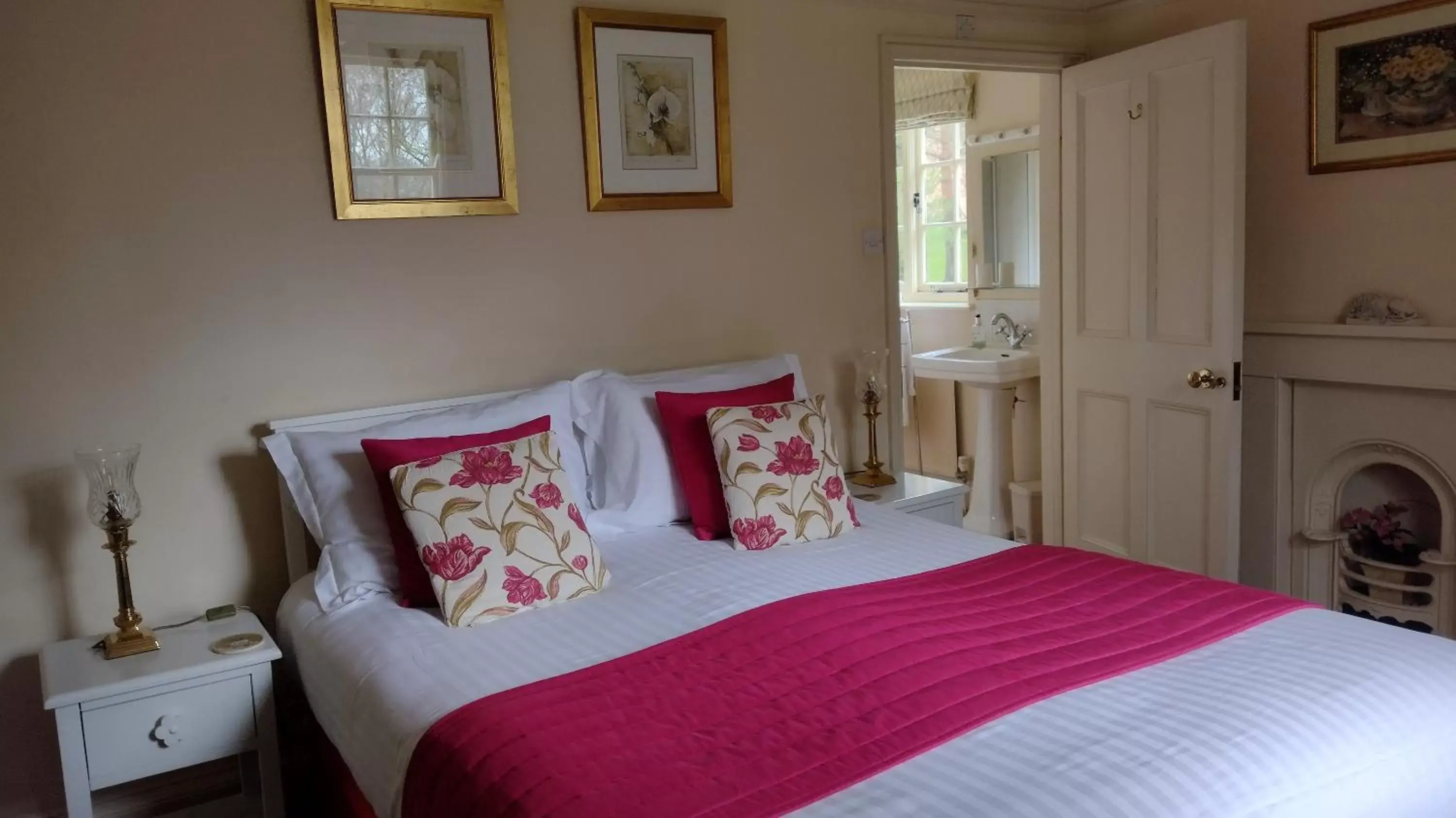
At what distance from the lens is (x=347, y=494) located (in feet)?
7.83

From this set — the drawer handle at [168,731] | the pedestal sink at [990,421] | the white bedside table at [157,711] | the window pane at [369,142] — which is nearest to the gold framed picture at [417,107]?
the window pane at [369,142]

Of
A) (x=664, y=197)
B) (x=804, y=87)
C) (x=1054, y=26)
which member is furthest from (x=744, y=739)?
(x=1054, y=26)

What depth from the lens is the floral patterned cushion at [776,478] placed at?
2.56 m

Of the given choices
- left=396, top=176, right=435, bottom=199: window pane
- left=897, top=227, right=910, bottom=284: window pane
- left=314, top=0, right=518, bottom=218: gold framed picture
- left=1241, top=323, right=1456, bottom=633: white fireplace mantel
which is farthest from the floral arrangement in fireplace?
left=396, top=176, right=435, bottom=199: window pane

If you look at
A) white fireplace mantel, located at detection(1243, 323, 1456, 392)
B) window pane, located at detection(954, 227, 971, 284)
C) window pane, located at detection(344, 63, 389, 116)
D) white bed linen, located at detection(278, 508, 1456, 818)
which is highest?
window pane, located at detection(344, 63, 389, 116)

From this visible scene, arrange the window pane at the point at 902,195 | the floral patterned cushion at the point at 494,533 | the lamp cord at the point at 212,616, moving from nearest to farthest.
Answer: the floral patterned cushion at the point at 494,533
the lamp cord at the point at 212,616
the window pane at the point at 902,195

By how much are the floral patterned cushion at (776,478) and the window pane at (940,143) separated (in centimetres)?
284

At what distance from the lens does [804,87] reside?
3.32m

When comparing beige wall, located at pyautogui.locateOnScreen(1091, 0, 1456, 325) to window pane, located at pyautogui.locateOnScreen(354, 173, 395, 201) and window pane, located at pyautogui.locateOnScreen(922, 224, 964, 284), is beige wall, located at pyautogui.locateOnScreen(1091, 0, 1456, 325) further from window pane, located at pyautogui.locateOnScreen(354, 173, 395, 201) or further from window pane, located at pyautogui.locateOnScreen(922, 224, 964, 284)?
window pane, located at pyautogui.locateOnScreen(354, 173, 395, 201)

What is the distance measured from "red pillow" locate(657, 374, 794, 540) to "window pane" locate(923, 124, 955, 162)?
9.08 ft

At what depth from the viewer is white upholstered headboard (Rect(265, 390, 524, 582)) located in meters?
2.52

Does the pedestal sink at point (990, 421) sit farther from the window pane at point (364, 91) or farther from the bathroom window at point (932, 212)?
the window pane at point (364, 91)

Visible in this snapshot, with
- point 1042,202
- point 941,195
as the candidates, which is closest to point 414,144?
point 1042,202

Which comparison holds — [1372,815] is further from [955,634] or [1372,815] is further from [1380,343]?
[1380,343]
